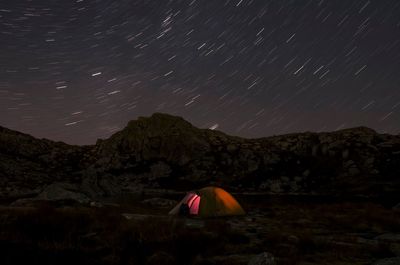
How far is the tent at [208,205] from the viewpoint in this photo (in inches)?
817

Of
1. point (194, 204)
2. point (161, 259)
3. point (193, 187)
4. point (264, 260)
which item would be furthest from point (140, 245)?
point (193, 187)

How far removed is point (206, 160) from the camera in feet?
279

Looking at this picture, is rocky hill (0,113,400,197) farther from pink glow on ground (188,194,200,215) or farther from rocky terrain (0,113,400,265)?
pink glow on ground (188,194,200,215)

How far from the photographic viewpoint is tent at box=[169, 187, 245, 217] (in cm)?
2075

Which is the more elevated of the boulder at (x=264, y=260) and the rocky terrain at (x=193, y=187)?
the rocky terrain at (x=193, y=187)

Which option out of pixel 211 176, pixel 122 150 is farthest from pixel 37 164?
pixel 211 176

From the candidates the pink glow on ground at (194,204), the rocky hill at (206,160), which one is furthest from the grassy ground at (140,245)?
the rocky hill at (206,160)

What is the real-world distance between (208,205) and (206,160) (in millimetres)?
63875

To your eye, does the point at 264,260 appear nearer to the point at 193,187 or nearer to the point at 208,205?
the point at 208,205

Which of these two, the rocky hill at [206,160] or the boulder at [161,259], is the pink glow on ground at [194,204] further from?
the rocky hill at [206,160]

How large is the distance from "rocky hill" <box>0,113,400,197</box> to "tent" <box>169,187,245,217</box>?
36494mm

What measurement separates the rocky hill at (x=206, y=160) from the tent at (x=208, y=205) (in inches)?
1437

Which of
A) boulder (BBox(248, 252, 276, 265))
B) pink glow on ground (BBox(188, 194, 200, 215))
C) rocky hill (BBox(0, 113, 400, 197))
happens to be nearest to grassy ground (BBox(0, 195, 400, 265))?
boulder (BBox(248, 252, 276, 265))

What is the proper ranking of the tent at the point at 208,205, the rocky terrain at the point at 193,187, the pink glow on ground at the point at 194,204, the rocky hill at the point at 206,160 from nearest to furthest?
the rocky terrain at the point at 193,187 < the tent at the point at 208,205 < the pink glow on ground at the point at 194,204 < the rocky hill at the point at 206,160
